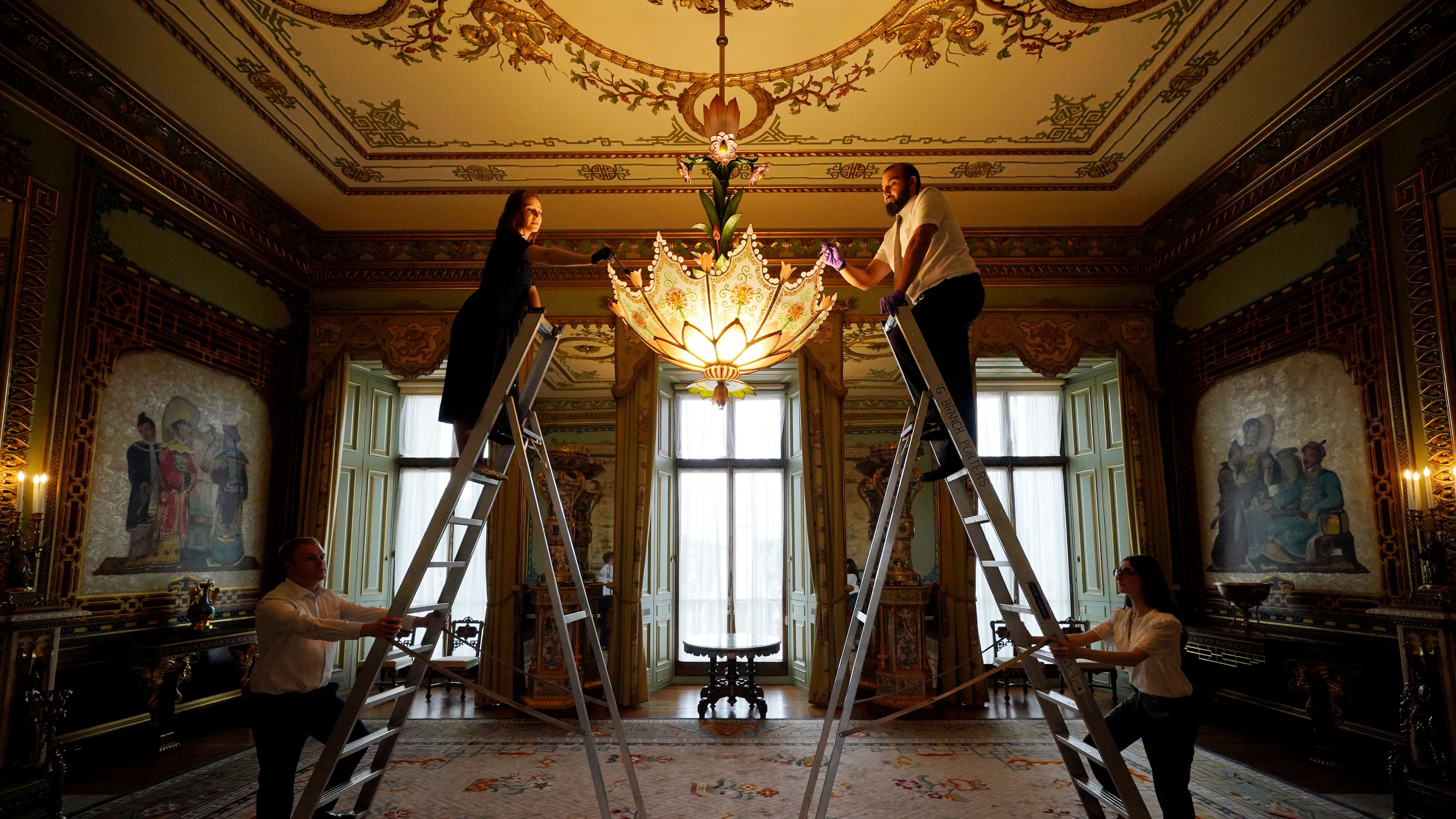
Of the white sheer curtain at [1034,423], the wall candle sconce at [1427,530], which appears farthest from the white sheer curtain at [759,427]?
the wall candle sconce at [1427,530]

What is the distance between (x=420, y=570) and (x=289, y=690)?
98cm

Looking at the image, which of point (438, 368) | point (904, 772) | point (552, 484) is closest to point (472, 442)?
point (552, 484)

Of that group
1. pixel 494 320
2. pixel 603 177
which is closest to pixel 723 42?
pixel 603 177

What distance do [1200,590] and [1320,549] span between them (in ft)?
4.76

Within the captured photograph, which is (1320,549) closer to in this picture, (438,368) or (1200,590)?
(1200,590)

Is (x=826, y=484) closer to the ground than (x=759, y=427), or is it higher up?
closer to the ground

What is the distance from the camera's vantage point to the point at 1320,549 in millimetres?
4941

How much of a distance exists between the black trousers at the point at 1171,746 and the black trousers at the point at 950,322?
1.34m

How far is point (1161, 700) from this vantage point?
3023 mm

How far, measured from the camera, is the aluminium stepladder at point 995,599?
89.4 inches

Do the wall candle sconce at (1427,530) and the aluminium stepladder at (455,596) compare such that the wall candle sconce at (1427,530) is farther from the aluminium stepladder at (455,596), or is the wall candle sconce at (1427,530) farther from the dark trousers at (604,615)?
the dark trousers at (604,615)

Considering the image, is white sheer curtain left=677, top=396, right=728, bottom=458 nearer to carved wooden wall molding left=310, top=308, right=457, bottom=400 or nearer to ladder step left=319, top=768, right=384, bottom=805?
carved wooden wall molding left=310, top=308, right=457, bottom=400

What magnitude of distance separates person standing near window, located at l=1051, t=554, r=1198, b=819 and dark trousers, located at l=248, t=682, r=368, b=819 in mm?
2811

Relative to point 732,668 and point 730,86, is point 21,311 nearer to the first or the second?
point 730,86
